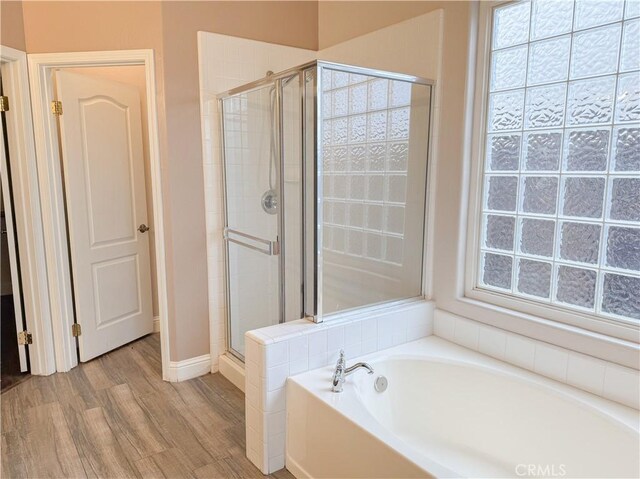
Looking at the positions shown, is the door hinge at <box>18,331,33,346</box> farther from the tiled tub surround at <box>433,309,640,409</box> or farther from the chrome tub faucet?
the tiled tub surround at <box>433,309,640,409</box>

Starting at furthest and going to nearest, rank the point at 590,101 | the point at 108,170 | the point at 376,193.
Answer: the point at 108,170, the point at 376,193, the point at 590,101

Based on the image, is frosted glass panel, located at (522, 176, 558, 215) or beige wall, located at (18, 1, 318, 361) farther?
beige wall, located at (18, 1, 318, 361)

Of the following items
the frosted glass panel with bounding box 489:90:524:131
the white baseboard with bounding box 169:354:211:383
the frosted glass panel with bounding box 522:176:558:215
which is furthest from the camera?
the white baseboard with bounding box 169:354:211:383

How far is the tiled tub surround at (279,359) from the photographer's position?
6.23 feet

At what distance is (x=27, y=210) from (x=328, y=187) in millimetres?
1845

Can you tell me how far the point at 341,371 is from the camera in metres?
1.86

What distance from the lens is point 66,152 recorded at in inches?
112

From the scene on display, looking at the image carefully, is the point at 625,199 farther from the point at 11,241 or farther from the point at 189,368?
the point at 11,241

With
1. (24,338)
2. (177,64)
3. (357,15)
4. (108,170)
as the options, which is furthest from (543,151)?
(24,338)

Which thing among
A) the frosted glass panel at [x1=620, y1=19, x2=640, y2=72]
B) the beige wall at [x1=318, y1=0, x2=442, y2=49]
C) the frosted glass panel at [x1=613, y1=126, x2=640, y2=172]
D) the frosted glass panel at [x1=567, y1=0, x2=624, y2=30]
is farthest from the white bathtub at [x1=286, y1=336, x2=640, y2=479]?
the beige wall at [x1=318, y1=0, x2=442, y2=49]

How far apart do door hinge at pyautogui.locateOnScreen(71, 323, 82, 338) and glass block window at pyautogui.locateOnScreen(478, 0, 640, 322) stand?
259cm

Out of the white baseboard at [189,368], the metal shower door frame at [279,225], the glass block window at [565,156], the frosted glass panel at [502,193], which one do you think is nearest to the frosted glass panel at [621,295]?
the glass block window at [565,156]

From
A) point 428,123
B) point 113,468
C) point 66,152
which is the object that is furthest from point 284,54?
point 113,468

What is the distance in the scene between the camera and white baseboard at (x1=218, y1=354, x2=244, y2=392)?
106 inches
